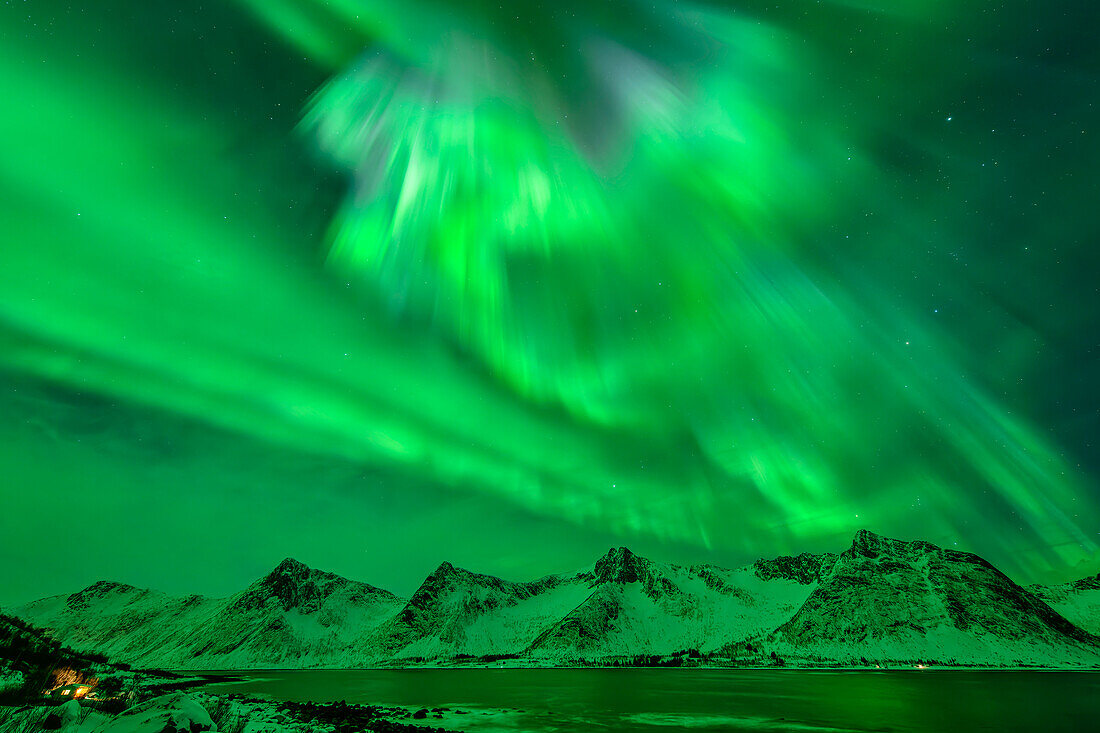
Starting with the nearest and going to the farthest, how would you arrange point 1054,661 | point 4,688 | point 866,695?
1. point 4,688
2. point 866,695
3. point 1054,661

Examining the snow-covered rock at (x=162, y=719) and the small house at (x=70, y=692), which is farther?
the small house at (x=70, y=692)

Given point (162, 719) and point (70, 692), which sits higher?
point (70, 692)

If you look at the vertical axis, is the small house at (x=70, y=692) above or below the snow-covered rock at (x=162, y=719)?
above

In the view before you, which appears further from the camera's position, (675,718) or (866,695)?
(866,695)

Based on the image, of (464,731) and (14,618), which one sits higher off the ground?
(14,618)

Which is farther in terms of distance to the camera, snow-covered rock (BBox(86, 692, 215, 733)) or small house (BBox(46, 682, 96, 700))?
small house (BBox(46, 682, 96, 700))

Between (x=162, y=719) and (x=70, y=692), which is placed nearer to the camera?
(x=162, y=719)

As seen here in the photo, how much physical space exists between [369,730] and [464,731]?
8.11 meters

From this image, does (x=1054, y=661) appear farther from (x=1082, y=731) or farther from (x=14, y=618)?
(x=14, y=618)

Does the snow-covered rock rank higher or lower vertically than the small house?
lower

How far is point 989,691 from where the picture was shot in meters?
93.8

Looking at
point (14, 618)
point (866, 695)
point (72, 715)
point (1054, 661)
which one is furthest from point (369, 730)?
point (1054, 661)

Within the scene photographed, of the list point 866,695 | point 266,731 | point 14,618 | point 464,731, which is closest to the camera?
point 266,731

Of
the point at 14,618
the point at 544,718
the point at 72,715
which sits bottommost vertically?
the point at 544,718
